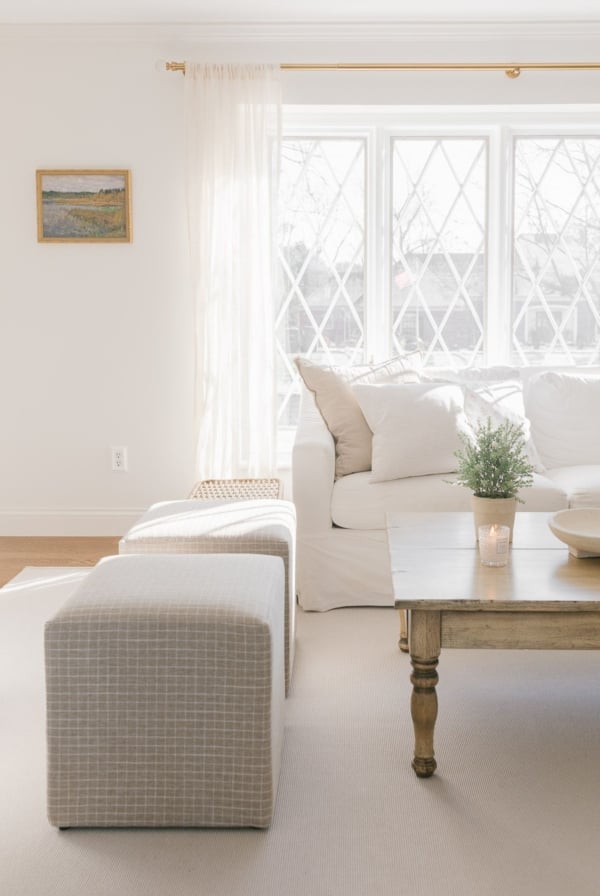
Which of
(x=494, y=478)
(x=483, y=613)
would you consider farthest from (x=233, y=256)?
(x=483, y=613)

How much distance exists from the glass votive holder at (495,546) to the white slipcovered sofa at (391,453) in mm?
960

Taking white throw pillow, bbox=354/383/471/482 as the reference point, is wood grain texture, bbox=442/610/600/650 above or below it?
below

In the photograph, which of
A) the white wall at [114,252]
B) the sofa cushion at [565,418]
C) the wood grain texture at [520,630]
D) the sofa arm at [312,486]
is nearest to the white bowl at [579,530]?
the wood grain texture at [520,630]

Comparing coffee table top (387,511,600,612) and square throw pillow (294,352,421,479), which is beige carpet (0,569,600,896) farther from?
square throw pillow (294,352,421,479)

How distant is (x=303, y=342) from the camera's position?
4730mm

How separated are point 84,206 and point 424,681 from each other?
3.07 m

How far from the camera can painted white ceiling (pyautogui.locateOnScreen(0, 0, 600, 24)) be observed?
4.04 metres

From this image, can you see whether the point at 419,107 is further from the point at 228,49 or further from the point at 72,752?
the point at 72,752

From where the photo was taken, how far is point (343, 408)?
12.4 feet

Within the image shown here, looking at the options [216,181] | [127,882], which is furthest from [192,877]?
[216,181]

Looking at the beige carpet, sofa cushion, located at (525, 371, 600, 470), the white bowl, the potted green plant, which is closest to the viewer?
the beige carpet

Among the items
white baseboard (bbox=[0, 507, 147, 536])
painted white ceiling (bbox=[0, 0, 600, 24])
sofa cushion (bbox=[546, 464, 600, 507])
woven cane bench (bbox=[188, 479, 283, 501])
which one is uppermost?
painted white ceiling (bbox=[0, 0, 600, 24])

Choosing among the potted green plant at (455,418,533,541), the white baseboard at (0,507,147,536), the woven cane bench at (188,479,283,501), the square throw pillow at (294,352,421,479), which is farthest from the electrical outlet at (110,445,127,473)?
the potted green plant at (455,418,533,541)

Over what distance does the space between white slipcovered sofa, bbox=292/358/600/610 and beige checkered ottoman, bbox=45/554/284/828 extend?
148 cm
